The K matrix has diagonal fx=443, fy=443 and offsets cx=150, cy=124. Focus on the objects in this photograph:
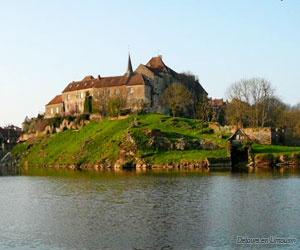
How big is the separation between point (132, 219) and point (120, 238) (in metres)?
5.09

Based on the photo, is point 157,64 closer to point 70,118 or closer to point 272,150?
point 70,118

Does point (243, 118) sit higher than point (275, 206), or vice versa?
point (243, 118)

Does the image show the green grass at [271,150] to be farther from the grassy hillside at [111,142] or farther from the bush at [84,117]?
the bush at [84,117]

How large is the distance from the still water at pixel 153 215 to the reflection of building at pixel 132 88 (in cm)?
6475

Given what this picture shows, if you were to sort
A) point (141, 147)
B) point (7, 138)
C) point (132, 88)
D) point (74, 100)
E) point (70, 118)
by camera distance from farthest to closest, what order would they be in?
1. point (7, 138)
2. point (74, 100)
3. point (70, 118)
4. point (132, 88)
5. point (141, 147)

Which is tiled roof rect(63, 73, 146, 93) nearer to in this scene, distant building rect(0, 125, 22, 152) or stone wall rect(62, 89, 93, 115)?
stone wall rect(62, 89, 93, 115)

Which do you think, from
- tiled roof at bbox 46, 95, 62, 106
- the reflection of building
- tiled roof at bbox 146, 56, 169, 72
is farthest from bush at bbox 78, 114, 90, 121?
tiled roof at bbox 146, 56, 169, 72

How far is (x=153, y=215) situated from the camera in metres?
31.7

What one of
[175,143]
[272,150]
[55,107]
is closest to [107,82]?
[55,107]

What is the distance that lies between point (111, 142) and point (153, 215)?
61.4 meters

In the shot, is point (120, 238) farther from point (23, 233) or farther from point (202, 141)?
point (202, 141)

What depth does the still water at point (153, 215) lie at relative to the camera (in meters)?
25.1

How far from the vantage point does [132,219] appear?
30.7 meters

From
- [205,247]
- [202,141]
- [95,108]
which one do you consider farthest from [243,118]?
[205,247]
